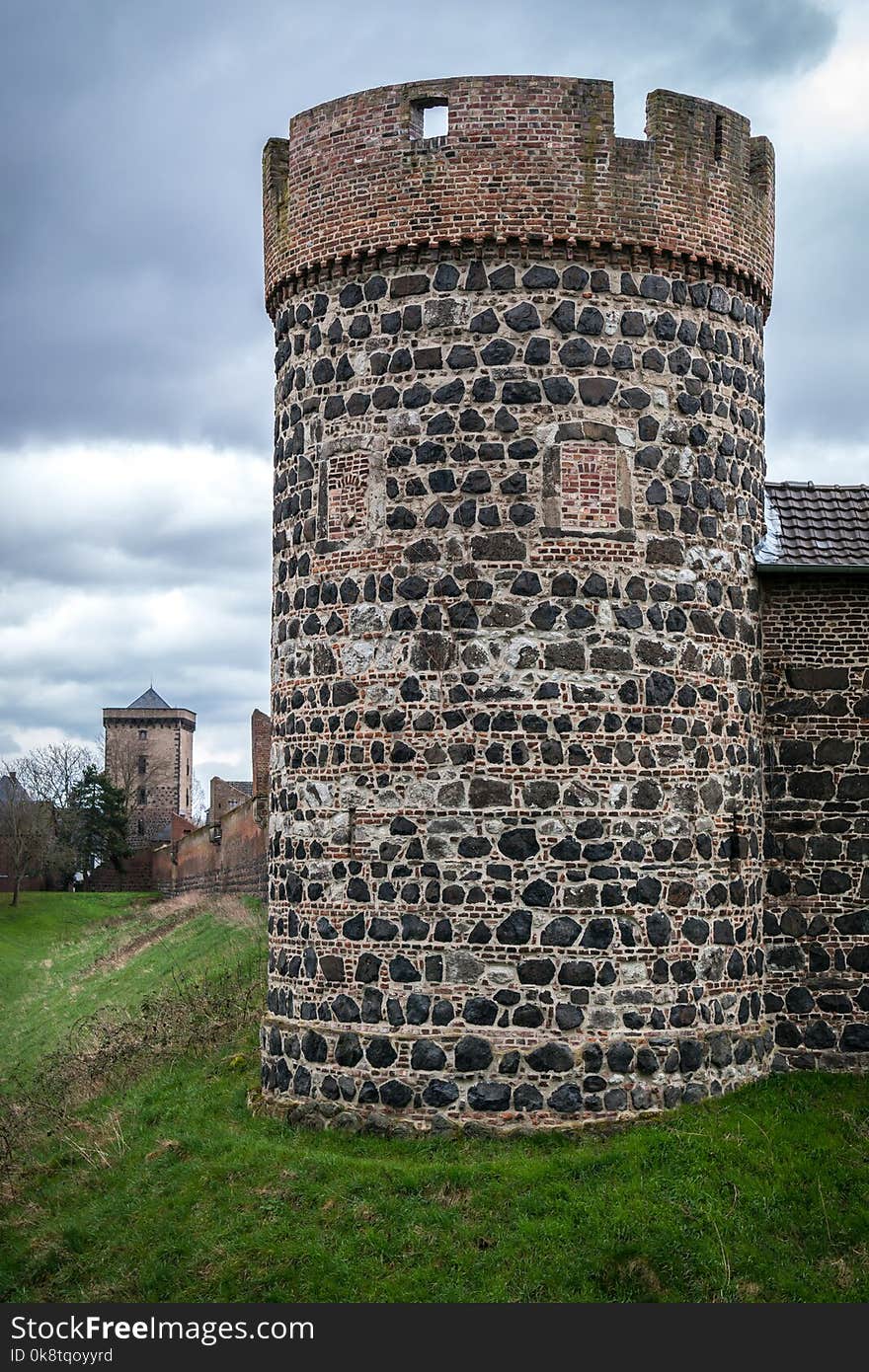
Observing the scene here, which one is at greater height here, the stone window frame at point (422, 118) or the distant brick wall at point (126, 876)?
the stone window frame at point (422, 118)

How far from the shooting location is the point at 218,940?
90.0ft

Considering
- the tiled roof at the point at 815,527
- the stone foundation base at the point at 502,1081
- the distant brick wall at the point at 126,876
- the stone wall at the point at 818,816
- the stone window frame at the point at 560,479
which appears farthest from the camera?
the distant brick wall at the point at 126,876

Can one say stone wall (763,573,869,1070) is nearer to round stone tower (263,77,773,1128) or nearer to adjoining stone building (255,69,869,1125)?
adjoining stone building (255,69,869,1125)

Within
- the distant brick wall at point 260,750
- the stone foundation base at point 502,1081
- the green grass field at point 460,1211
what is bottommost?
the green grass field at point 460,1211

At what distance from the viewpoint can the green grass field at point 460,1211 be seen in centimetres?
1105

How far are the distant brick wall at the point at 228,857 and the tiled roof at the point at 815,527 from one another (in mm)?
18515

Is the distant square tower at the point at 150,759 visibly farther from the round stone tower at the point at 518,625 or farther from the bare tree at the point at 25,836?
the round stone tower at the point at 518,625

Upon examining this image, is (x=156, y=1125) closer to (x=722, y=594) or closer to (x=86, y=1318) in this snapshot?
(x=86, y=1318)

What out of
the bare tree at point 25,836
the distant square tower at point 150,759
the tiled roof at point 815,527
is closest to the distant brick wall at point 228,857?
the bare tree at point 25,836

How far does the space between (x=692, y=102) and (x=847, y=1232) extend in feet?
34.0

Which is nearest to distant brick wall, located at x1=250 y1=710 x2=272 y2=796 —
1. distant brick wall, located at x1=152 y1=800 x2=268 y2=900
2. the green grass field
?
distant brick wall, located at x1=152 y1=800 x2=268 y2=900

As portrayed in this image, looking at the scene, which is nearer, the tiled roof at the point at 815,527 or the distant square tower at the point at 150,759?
the tiled roof at the point at 815,527

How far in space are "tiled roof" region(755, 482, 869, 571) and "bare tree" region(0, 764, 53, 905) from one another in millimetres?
49820

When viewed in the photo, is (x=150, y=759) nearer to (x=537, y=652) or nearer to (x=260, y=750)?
(x=260, y=750)
